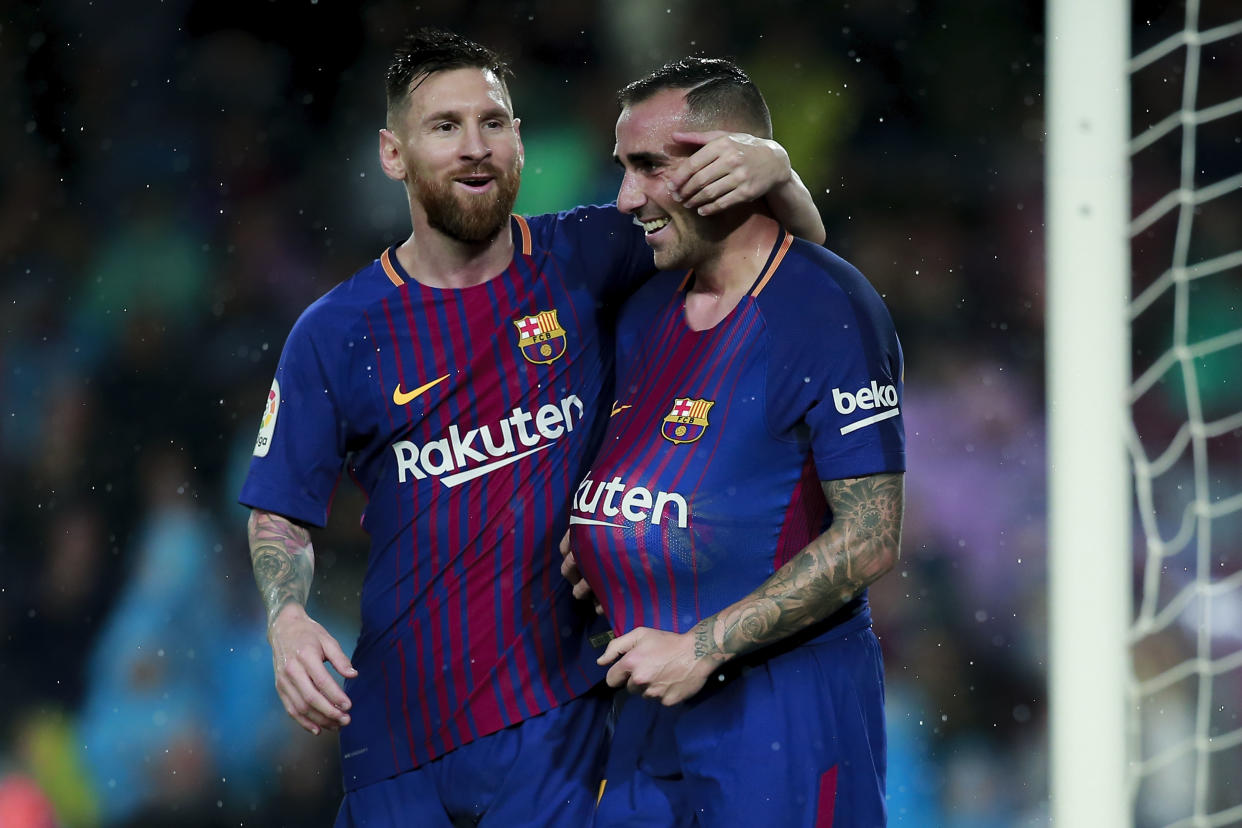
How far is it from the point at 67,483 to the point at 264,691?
40.0 inches

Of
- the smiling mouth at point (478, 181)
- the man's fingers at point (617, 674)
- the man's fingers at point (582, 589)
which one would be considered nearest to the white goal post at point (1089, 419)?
the man's fingers at point (617, 674)

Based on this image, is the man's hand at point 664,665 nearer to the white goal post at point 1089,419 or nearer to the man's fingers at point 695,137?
the white goal post at point 1089,419

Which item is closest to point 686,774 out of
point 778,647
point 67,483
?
point 778,647

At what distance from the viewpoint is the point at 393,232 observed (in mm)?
5016

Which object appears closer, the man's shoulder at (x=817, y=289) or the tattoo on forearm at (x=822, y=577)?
the tattoo on forearm at (x=822, y=577)

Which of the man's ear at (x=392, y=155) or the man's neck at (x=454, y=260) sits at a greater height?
the man's ear at (x=392, y=155)

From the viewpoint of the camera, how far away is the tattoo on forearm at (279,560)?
8.07 feet

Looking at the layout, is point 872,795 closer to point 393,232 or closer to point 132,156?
point 393,232

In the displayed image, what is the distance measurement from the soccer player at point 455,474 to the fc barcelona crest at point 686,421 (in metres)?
0.37

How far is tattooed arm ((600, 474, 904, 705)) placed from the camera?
2119mm

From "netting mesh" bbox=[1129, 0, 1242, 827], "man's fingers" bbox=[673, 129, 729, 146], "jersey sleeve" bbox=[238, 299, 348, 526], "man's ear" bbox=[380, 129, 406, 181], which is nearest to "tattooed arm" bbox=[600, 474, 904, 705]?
"man's fingers" bbox=[673, 129, 729, 146]

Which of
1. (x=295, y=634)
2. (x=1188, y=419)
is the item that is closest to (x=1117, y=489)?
(x=295, y=634)

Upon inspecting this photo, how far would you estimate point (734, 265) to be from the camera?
2381mm

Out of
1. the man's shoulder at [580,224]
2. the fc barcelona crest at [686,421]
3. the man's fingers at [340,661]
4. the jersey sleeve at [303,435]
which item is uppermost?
the man's shoulder at [580,224]
